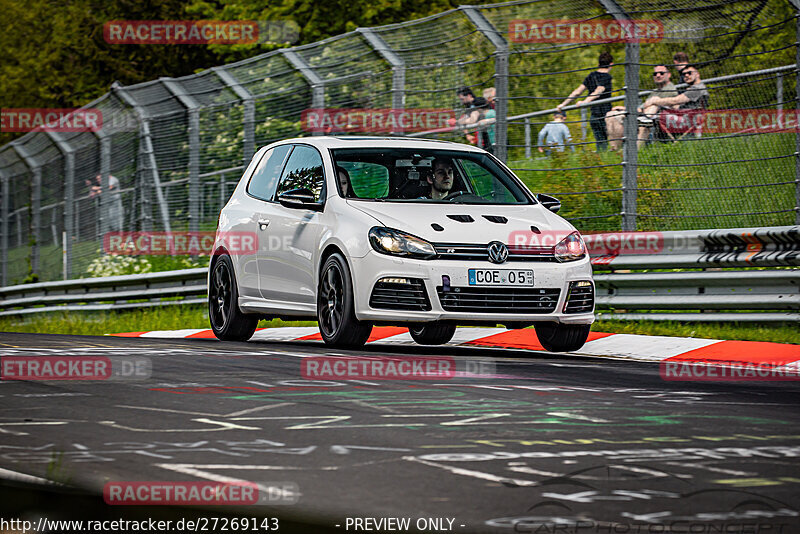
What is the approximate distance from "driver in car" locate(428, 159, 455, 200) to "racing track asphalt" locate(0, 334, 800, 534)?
283 cm

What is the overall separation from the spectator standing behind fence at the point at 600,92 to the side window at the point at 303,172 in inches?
125

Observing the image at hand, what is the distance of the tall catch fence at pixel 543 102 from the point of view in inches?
512

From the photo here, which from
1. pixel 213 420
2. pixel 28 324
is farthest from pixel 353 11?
pixel 213 420

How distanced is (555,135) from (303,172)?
3541mm

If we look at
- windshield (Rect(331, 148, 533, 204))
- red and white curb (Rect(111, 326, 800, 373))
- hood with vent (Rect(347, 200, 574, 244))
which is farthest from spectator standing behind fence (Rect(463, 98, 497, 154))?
hood with vent (Rect(347, 200, 574, 244))

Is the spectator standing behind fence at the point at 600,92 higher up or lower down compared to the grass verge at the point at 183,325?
higher up

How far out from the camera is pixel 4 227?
2848 cm

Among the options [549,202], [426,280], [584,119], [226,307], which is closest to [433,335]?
[549,202]

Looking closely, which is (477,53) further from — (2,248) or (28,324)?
(2,248)

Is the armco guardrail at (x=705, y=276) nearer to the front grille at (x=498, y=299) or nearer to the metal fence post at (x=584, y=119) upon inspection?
the metal fence post at (x=584, y=119)

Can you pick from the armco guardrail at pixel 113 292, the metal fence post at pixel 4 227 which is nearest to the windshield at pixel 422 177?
the armco guardrail at pixel 113 292

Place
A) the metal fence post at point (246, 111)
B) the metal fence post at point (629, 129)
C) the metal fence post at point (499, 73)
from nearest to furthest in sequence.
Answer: the metal fence post at point (629, 129), the metal fence post at point (499, 73), the metal fence post at point (246, 111)

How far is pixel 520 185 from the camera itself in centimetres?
1200

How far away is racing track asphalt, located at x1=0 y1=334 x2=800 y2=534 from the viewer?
4.62m
